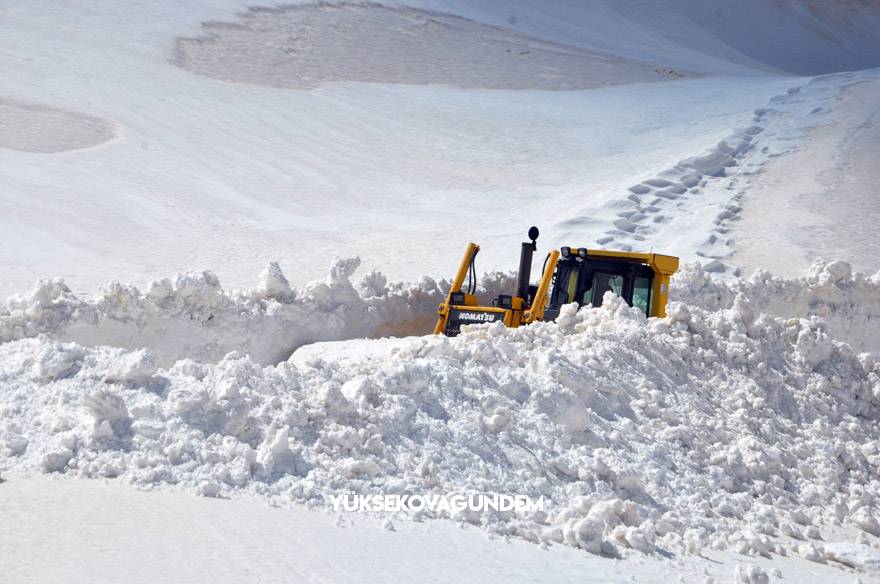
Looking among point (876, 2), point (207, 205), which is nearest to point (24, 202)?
point (207, 205)

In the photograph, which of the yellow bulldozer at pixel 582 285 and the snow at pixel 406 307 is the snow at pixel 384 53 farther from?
the yellow bulldozer at pixel 582 285

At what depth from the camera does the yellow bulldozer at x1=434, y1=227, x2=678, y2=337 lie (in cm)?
958

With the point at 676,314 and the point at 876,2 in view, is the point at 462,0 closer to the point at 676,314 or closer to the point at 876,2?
the point at 876,2

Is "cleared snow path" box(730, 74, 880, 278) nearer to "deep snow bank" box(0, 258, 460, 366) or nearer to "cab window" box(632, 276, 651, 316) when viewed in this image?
"cab window" box(632, 276, 651, 316)

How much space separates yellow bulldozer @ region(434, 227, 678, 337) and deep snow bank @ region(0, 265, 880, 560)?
4.02ft

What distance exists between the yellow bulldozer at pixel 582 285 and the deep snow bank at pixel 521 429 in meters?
1.22

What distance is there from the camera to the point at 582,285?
380 inches

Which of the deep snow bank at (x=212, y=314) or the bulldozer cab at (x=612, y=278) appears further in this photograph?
the bulldozer cab at (x=612, y=278)

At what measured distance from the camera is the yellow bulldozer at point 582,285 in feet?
31.4

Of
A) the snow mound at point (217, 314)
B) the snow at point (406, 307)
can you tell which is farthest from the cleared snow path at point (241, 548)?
the snow mound at point (217, 314)

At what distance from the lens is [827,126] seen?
73.2 ft

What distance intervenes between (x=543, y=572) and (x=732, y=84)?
26244 mm

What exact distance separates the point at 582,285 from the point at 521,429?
11.9ft

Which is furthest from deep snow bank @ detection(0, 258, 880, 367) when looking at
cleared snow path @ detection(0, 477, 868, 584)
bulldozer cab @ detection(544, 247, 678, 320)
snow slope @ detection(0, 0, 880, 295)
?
cleared snow path @ detection(0, 477, 868, 584)
